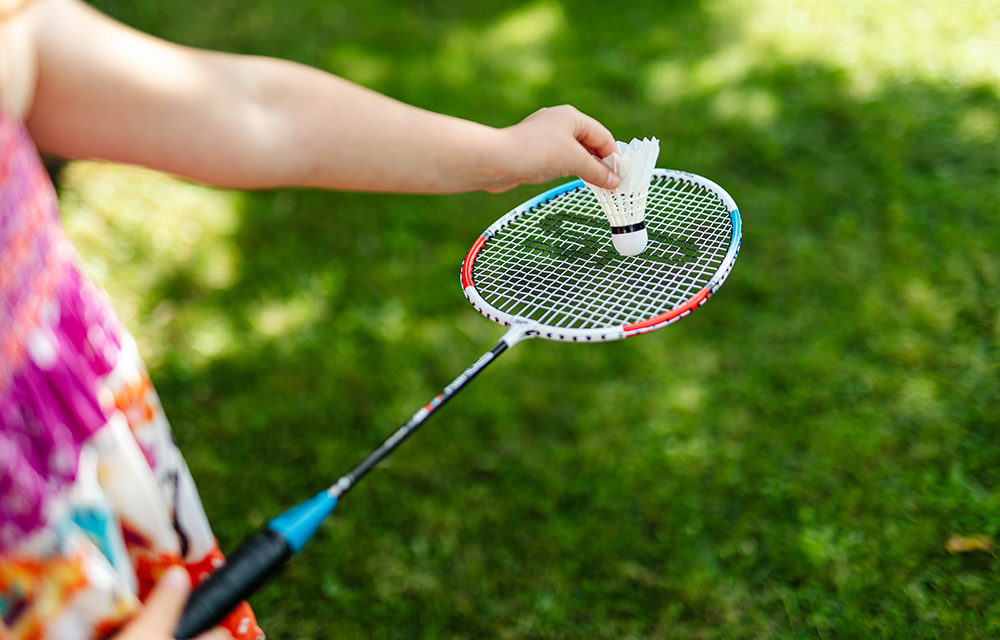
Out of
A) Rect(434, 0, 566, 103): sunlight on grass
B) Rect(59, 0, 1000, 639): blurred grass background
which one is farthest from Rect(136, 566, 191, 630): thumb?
Rect(434, 0, 566, 103): sunlight on grass

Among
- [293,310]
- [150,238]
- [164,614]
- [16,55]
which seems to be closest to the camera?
[16,55]

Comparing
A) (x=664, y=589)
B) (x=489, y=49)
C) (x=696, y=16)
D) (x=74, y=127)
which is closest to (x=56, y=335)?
(x=74, y=127)

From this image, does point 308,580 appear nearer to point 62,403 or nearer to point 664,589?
point 664,589

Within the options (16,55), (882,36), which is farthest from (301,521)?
(882,36)

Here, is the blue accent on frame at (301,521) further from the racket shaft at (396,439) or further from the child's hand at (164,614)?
the child's hand at (164,614)

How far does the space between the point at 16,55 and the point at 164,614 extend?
0.72m

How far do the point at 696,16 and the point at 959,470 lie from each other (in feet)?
10.9

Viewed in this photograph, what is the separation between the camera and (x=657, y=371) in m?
3.10

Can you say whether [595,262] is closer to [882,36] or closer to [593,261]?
[593,261]

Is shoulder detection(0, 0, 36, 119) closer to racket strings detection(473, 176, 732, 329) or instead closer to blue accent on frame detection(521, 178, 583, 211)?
racket strings detection(473, 176, 732, 329)

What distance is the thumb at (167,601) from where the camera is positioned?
1098 millimetres

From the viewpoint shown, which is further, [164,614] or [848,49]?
[848,49]

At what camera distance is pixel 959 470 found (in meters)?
2.66

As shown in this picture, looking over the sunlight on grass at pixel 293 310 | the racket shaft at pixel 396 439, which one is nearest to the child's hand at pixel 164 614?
the racket shaft at pixel 396 439
